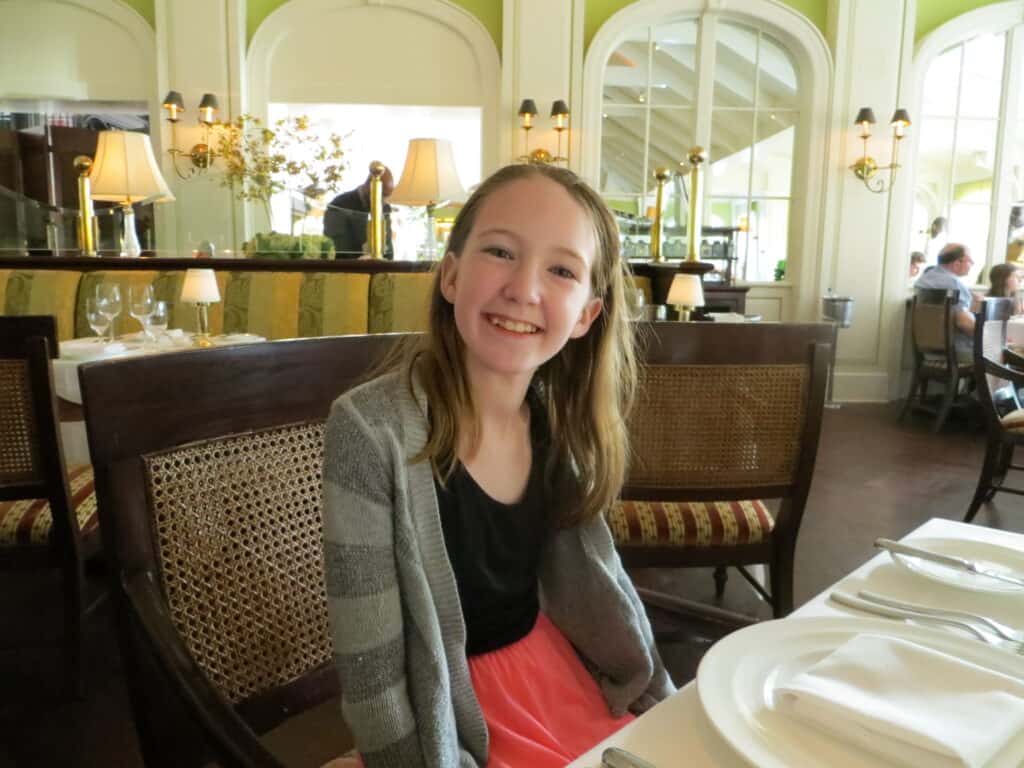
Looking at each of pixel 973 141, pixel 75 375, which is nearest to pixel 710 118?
pixel 973 141

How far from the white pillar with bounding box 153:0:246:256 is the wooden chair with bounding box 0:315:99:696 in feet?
14.5

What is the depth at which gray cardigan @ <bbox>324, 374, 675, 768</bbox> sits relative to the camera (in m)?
0.76

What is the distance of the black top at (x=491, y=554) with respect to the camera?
91cm

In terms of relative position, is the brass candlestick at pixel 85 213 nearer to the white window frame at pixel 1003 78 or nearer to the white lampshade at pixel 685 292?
the white lampshade at pixel 685 292

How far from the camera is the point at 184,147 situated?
6066 millimetres

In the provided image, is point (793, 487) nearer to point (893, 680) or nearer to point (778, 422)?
point (778, 422)

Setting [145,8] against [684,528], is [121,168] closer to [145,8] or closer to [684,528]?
[145,8]

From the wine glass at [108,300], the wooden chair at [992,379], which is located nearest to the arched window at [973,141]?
the wooden chair at [992,379]

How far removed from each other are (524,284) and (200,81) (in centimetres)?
609

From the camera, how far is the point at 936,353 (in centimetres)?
564

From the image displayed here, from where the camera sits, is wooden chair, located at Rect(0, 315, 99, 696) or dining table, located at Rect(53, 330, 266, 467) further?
dining table, located at Rect(53, 330, 266, 467)

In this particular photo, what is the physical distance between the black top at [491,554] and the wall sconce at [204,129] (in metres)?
5.38

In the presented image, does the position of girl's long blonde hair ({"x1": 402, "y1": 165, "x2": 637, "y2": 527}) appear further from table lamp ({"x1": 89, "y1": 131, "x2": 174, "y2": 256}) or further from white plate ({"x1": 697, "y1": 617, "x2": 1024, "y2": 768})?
table lamp ({"x1": 89, "y1": 131, "x2": 174, "y2": 256})

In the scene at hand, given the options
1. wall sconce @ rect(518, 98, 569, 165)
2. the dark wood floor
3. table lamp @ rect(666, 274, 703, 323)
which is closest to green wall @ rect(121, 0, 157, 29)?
wall sconce @ rect(518, 98, 569, 165)
